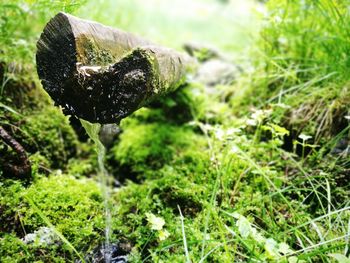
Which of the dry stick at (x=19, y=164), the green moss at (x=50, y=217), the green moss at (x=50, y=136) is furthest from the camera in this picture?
the green moss at (x=50, y=136)

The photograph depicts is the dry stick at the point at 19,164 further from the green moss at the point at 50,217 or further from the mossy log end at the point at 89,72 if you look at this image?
the mossy log end at the point at 89,72

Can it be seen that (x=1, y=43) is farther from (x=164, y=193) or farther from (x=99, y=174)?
(x=164, y=193)

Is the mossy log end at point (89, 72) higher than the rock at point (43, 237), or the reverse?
the mossy log end at point (89, 72)

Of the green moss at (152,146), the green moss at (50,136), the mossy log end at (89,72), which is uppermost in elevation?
the mossy log end at (89,72)

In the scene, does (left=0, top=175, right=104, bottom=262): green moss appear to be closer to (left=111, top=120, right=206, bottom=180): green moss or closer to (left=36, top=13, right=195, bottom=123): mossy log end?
(left=36, top=13, right=195, bottom=123): mossy log end

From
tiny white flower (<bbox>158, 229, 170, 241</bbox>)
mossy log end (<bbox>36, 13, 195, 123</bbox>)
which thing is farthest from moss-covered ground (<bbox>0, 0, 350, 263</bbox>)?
mossy log end (<bbox>36, 13, 195, 123</bbox>)

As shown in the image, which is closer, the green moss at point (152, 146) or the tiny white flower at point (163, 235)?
the tiny white flower at point (163, 235)

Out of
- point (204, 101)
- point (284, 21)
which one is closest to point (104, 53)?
point (204, 101)

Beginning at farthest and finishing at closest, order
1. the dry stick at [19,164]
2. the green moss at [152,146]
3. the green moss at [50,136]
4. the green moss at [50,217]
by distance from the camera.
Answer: the green moss at [152,146]
the green moss at [50,136]
the dry stick at [19,164]
the green moss at [50,217]

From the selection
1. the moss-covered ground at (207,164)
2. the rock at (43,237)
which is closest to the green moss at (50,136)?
the moss-covered ground at (207,164)
